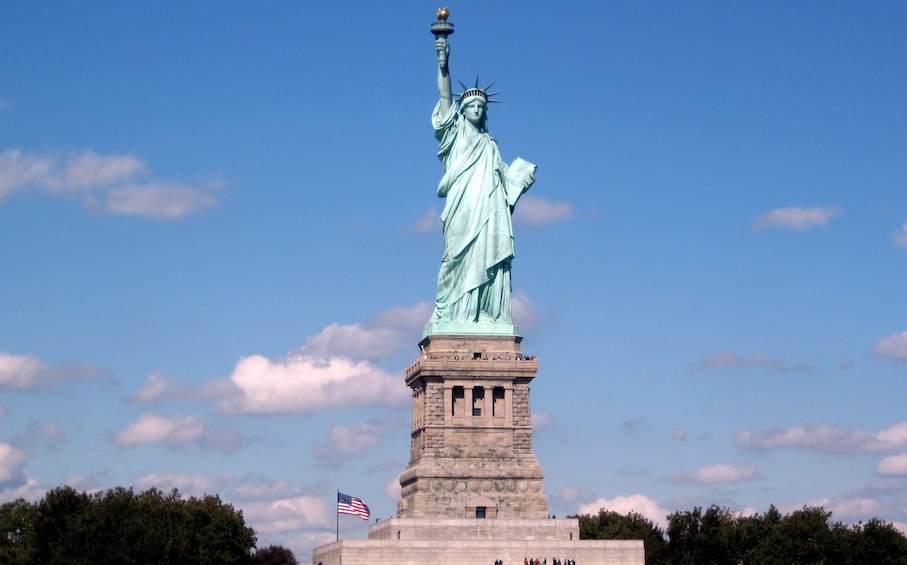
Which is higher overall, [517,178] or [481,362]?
[517,178]

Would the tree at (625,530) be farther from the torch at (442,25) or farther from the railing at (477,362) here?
the torch at (442,25)

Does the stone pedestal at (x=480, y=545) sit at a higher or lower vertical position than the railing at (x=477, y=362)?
lower

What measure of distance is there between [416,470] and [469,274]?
8633 mm

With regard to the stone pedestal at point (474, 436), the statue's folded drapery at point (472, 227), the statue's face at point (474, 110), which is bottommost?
the stone pedestal at point (474, 436)

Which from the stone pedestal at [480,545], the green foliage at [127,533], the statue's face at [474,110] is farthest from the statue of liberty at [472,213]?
the green foliage at [127,533]

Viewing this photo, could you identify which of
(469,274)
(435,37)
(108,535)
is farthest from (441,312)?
(108,535)

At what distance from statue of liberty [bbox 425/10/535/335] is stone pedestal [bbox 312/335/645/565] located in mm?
1205

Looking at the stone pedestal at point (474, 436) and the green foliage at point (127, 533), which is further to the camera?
the green foliage at point (127, 533)

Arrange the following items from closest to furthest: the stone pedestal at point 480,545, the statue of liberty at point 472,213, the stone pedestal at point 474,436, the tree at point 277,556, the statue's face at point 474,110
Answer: the stone pedestal at point 480,545, the stone pedestal at point 474,436, the statue of liberty at point 472,213, the statue's face at point 474,110, the tree at point 277,556

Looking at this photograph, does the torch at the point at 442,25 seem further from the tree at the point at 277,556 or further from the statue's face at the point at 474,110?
the tree at the point at 277,556

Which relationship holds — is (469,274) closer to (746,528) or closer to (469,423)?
(469,423)

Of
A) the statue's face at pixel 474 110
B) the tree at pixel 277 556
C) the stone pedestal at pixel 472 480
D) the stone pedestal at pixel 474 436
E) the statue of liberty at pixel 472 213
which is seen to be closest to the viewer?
the stone pedestal at pixel 472 480

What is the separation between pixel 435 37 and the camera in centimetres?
7612

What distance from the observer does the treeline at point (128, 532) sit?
75688 millimetres
